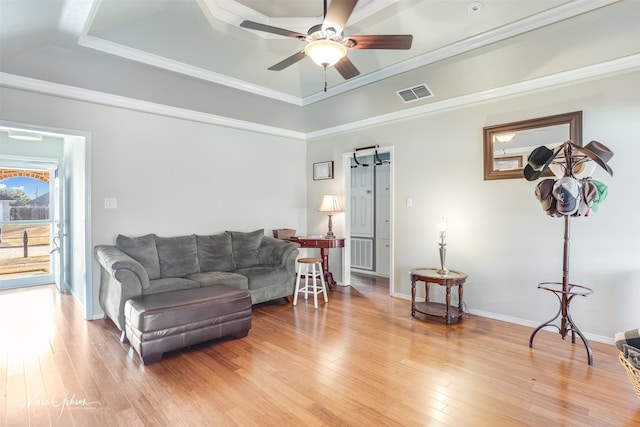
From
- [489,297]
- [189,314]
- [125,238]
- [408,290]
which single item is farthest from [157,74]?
[489,297]

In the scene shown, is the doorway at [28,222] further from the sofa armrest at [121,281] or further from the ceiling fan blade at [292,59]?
the ceiling fan blade at [292,59]

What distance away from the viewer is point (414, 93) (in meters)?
4.11

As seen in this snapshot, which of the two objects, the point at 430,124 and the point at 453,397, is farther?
the point at 430,124

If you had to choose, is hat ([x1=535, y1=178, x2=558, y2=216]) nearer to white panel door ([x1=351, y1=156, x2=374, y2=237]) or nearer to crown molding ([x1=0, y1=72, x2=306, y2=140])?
white panel door ([x1=351, y1=156, x2=374, y2=237])

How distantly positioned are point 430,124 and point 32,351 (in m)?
4.78

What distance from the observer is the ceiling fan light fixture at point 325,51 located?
2.33 meters

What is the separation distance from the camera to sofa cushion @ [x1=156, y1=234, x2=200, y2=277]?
395 cm

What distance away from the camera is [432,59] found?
352cm

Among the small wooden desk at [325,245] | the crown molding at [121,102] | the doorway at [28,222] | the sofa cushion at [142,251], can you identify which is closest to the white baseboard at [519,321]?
the small wooden desk at [325,245]

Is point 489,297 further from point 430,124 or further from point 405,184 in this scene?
point 430,124

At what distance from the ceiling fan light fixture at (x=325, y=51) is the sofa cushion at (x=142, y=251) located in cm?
282

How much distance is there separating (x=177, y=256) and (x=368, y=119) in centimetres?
322

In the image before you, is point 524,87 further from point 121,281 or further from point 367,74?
point 121,281

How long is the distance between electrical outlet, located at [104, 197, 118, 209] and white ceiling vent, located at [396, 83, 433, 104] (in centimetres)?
365
